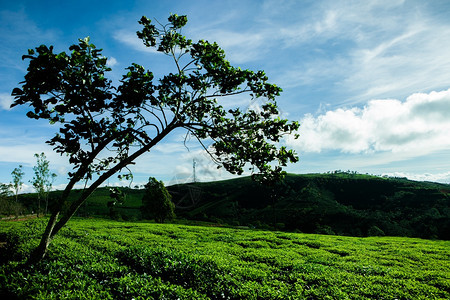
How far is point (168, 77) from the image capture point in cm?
1024

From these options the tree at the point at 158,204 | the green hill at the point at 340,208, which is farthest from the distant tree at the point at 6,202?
the green hill at the point at 340,208

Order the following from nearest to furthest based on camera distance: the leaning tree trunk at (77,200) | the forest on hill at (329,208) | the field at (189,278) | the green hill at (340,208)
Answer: the field at (189,278), the leaning tree trunk at (77,200), the forest on hill at (329,208), the green hill at (340,208)

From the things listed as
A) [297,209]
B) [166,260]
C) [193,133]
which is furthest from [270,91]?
[297,209]

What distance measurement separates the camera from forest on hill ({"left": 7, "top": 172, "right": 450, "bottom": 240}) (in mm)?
93688

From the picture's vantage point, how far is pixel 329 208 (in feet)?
399

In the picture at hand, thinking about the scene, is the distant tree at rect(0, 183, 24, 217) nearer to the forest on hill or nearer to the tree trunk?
the forest on hill

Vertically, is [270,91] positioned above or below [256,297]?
above

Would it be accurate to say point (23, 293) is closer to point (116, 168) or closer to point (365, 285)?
point (116, 168)

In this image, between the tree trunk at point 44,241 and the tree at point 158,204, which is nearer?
the tree trunk at point 44,241

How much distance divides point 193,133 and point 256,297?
24.3 ft

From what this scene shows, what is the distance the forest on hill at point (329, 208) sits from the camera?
93.7m

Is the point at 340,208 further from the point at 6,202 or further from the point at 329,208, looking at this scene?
the point at 6,202

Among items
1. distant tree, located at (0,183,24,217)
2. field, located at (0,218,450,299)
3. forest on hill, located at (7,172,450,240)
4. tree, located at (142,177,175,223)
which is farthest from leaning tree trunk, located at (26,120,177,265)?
distant tree, located at (0,183,24,217)

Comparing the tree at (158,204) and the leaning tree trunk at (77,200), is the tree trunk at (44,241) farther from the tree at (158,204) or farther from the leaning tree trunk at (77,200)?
the tree at (158,204)
